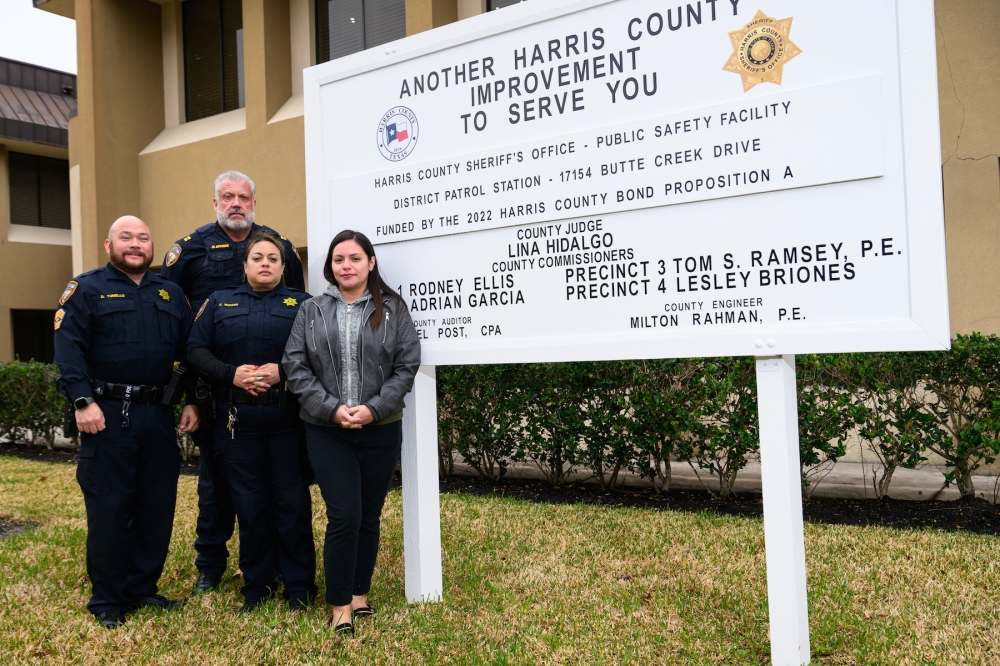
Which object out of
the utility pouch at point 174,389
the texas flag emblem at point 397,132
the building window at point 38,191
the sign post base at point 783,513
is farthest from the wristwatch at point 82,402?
the building window at point 38,191

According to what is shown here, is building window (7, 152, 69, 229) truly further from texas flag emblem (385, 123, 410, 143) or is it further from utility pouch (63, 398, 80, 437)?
texas flag emblem (385, 123, 410, 143)

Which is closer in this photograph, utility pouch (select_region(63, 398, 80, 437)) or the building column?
utility pouch (select_region(63, 398, 80, 437))

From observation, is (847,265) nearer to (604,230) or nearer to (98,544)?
(604,230)

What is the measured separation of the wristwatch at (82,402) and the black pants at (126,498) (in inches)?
4.9

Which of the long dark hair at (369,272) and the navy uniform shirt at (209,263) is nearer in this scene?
the long dark hair at (369,272)

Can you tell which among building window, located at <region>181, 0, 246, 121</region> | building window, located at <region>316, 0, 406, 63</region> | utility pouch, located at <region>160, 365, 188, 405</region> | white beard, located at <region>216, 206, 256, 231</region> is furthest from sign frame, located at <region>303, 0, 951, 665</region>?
building window, located at <region>181, 0, 246, 121</region>

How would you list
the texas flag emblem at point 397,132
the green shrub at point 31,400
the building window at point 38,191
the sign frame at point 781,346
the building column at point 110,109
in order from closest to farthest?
the sign frame at point 781,346 < the texas flag emblem at point 397,132 < the green shrub at point 31,400 < the building column at point 110,109 < the building window at point 38,191

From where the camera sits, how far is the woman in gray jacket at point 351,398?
3.84 metres

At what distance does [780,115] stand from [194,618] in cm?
352

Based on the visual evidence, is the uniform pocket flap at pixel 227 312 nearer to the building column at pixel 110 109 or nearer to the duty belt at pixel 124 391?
the duty belt at pixel 124 391

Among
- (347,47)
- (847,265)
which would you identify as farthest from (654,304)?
(347,47)

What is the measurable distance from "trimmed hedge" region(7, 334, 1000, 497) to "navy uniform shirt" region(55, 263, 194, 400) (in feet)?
11.4

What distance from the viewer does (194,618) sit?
4012mm

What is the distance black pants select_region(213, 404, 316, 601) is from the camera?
4148 mm
